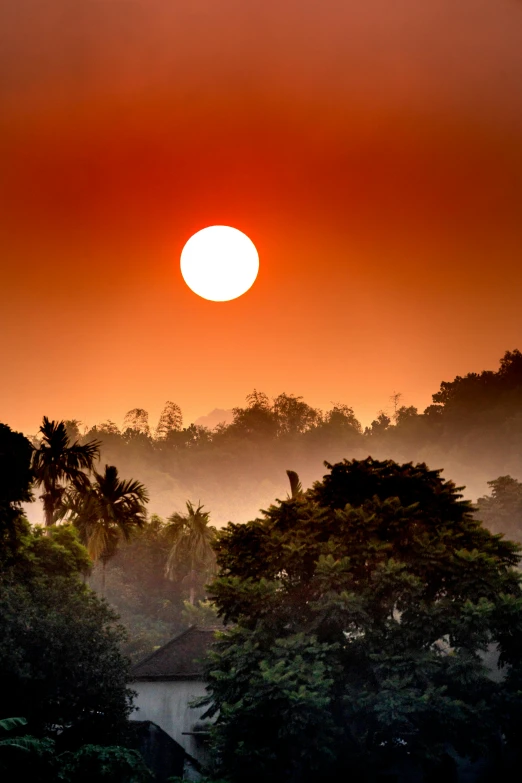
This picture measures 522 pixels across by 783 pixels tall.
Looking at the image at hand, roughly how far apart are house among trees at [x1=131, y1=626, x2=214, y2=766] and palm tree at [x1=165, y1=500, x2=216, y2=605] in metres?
29.1

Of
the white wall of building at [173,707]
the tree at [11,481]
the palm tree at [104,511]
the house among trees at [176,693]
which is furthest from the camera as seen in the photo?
the palm tree at [104,511]

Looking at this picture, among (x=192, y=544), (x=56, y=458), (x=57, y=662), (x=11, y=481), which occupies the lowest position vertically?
(x=57, y=662)

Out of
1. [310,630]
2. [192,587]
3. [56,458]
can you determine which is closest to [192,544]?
[192,587]

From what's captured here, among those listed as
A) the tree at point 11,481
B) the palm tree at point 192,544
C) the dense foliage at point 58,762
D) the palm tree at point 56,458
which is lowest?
the dense foliage at point 58,762

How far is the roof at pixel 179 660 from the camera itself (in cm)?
4384

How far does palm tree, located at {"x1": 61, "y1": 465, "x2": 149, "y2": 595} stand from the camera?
145 feet

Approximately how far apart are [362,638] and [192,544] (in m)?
44.6

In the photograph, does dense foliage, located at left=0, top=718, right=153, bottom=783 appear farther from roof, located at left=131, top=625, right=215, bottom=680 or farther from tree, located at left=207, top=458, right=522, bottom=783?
roof, located at left=131, top=625, right=215, bottom=680

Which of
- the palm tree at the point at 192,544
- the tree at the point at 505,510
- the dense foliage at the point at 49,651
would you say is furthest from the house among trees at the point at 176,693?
the tree at the point at 505,510

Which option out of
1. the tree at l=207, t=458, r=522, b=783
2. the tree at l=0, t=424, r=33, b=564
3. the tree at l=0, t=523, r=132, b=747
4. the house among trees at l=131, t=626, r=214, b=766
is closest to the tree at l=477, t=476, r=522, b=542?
the house among trees at l=131, t=626, r=214, b=766

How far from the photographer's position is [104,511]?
44625 millimetres

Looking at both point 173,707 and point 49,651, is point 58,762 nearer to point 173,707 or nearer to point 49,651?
point 49,651

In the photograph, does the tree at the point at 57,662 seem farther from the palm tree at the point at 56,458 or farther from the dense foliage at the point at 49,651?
the palm tree at the point at 56,458

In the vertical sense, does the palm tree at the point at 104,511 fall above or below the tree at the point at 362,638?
above
